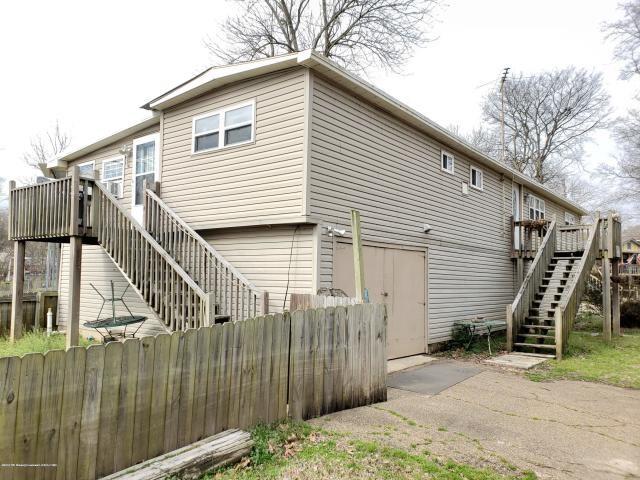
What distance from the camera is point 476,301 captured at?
1295 cm

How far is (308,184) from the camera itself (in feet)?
25.4

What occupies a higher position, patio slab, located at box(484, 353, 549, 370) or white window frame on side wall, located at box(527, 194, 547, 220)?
white window frame on side wall, located at box(527, 194, 547, 220)

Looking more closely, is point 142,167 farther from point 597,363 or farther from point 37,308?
point 597,363

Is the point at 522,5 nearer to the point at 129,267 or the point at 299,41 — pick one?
the point at 299,41

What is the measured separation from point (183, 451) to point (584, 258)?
1153 cm

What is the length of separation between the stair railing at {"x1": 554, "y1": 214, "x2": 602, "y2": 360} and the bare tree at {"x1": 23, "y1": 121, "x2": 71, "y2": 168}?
1436 inches

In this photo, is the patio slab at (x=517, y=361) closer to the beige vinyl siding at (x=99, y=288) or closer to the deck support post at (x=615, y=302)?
the deck support post at (x=615, y=302)

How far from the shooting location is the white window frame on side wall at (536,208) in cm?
1696

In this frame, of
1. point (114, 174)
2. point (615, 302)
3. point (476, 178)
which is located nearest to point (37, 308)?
point (114, 174)

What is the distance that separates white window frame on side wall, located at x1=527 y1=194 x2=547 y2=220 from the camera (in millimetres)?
16956

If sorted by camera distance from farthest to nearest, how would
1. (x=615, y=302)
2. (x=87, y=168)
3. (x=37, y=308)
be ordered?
(x=615, y=302), (x=87, y=168), (x=37, y=308)

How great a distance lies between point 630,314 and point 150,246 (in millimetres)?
17068

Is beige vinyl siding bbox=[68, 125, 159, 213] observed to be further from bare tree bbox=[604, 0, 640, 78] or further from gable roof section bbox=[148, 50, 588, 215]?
bare tree bbox=[604, 0, 640, 78]

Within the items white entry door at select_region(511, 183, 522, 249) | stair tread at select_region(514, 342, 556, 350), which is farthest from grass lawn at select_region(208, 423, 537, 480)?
white entry door at select_region(511, 183, 522, 249)
